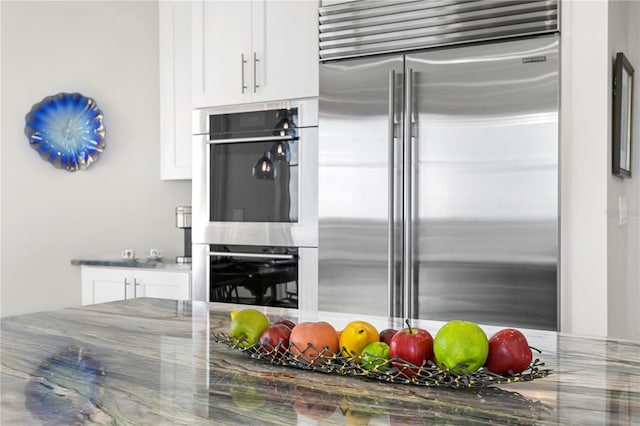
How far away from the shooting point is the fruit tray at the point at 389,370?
1.03m

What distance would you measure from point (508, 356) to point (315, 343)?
1.09ft

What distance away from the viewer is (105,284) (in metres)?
3.81

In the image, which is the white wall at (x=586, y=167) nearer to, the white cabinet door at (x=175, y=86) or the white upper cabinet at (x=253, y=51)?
the white upper cabinet at (x=253, y=51)

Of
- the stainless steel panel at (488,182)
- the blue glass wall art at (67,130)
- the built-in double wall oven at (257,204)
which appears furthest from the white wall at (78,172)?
the stainless steel panel at (488,182)

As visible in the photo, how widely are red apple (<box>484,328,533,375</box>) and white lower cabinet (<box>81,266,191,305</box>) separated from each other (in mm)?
2667

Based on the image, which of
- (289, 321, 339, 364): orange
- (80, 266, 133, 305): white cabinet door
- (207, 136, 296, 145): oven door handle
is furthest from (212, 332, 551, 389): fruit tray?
(80, 266, 133, 305): white cabinet door

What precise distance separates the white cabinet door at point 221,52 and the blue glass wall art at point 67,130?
0.97m

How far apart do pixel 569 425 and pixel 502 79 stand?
1.92 m

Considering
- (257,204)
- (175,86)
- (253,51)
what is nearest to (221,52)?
(253,51)

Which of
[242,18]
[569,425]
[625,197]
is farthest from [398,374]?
[242,18]

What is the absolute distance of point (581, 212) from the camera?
8.07 feet

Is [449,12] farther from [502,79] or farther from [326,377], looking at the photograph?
[326,377]

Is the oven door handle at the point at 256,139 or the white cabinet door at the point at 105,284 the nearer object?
the oven door handle at the point at 256,139

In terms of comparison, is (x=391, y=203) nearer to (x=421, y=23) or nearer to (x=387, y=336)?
(x=421, y=23)
